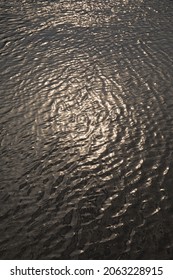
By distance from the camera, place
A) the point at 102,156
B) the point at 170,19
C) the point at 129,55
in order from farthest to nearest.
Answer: the point at 170,19 < the point at 129,55 < the point at 102,156

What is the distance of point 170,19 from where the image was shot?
6.99 metres

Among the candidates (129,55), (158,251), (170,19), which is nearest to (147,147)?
(158,251)

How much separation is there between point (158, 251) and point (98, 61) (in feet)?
11.2

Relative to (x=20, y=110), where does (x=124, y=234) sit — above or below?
below

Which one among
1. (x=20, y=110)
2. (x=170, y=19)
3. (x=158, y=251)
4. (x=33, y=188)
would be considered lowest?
(x=158, y=251)

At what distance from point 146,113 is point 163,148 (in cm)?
67

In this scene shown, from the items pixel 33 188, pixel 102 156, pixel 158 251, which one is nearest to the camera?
pixel 158 251

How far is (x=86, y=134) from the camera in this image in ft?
14.6

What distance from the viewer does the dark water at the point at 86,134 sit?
3.42 m

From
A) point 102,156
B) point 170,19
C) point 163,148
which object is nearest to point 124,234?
point 102,156

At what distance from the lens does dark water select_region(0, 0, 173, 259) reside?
3418mm

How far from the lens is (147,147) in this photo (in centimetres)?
435

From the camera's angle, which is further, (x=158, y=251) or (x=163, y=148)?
(x=163, y=148)

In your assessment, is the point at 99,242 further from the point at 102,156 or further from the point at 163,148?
the point at 163,148
